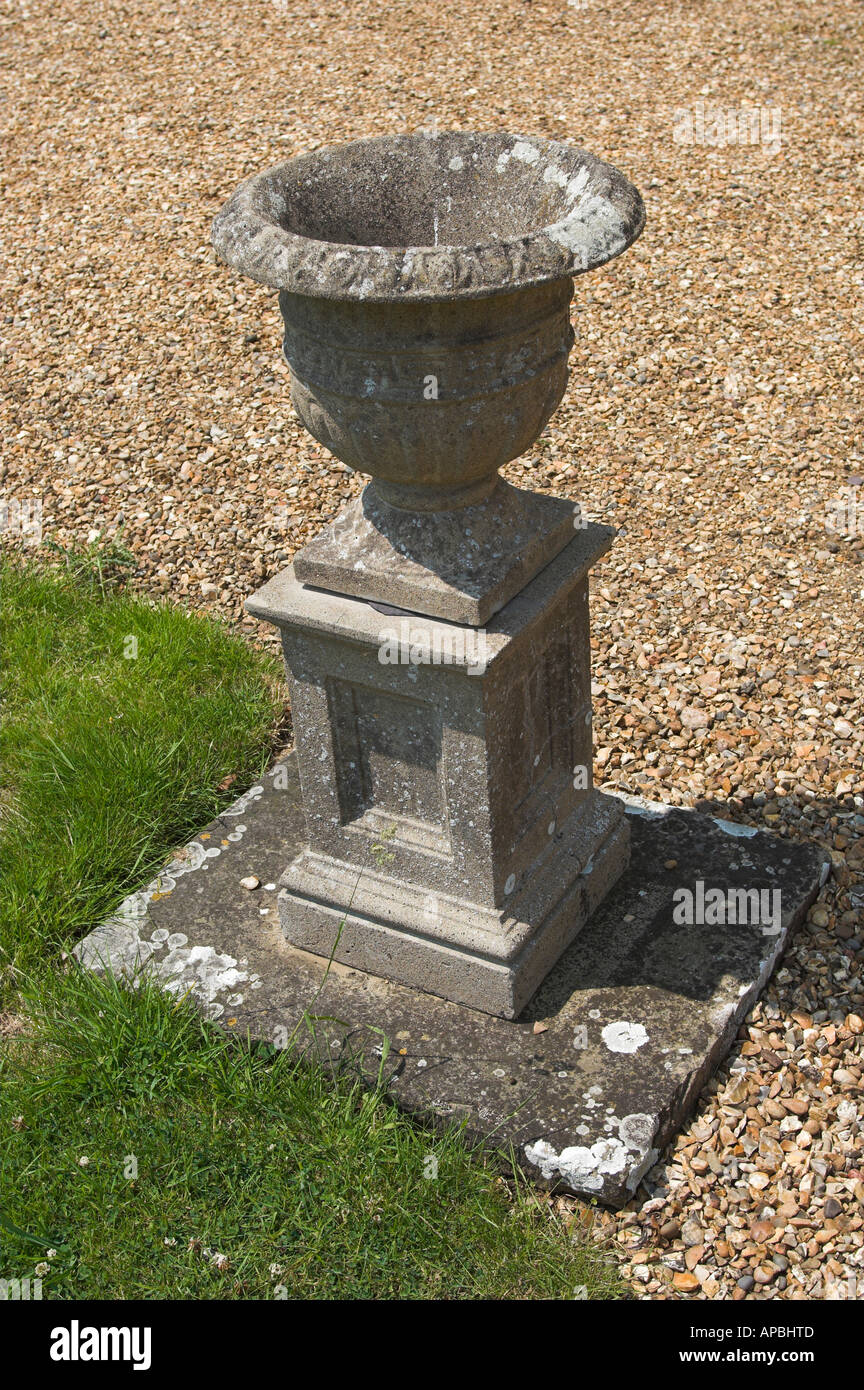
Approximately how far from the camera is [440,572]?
3.03 metres

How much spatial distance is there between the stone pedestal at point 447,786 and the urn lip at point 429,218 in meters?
0.83

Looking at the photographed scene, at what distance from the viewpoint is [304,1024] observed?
343 centimetres

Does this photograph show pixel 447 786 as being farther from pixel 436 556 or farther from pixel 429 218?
pixel 429 218

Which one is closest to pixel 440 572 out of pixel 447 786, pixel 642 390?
pixel 447 786

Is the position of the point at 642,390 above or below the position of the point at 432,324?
below

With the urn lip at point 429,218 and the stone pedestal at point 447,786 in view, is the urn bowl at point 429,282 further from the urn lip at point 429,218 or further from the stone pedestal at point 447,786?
the stone pedestal at point 447,786

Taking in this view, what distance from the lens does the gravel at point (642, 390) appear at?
3383 millimetres

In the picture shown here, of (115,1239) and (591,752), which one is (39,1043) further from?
(591,752)

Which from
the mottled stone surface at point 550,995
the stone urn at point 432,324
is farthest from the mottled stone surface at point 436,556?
the mottled stone surface at point 550,995

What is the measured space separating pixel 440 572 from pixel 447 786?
548 mm

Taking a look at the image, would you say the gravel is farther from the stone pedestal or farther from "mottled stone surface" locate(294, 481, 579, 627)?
"mottled stone surface" locate(294, 481, 579, 627)


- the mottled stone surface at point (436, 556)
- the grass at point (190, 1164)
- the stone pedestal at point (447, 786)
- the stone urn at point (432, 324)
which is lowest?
the grass at point (190, 1164)

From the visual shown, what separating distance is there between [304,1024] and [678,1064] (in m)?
0.97

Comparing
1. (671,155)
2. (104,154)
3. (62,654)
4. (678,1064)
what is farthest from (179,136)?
(678,1064)
